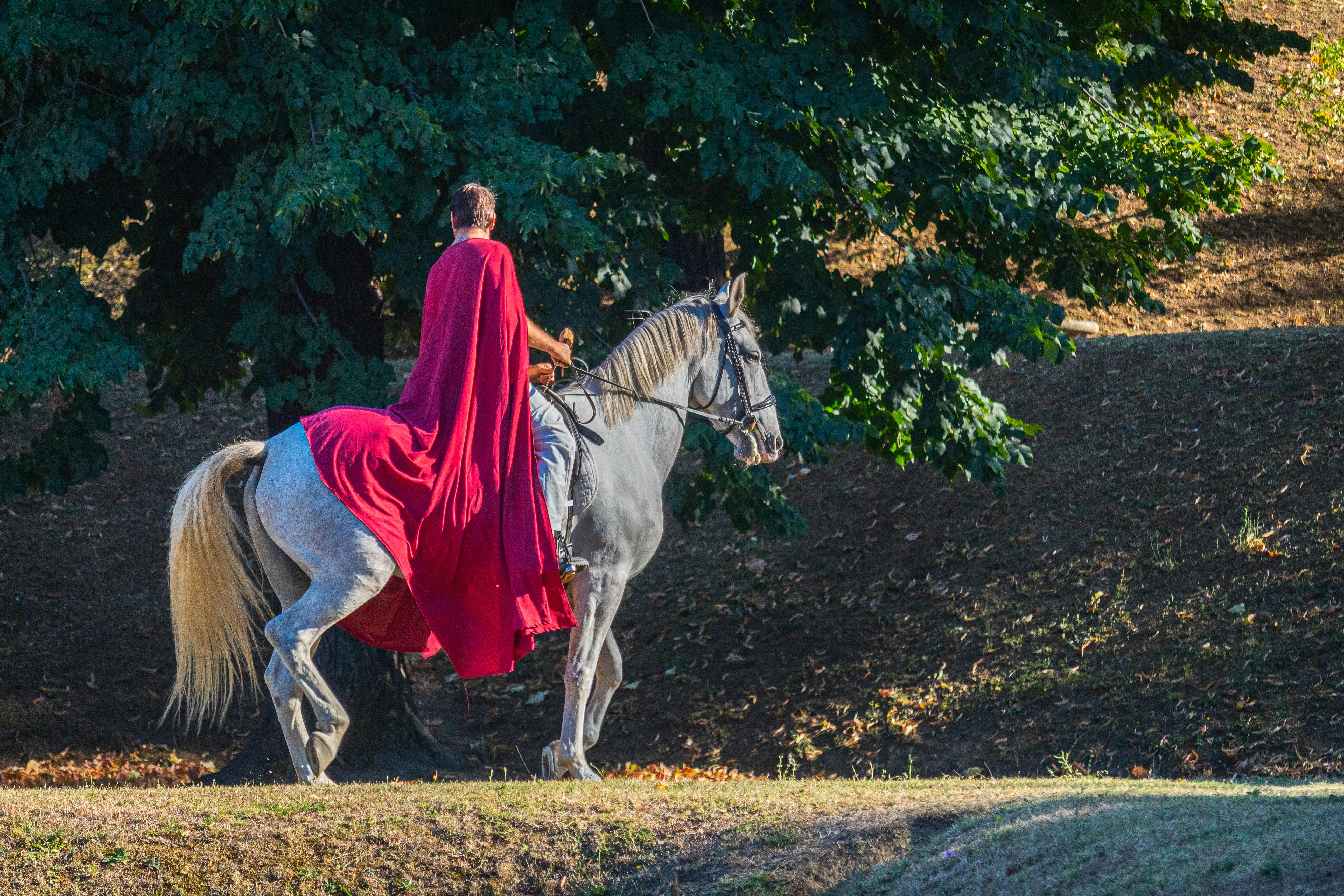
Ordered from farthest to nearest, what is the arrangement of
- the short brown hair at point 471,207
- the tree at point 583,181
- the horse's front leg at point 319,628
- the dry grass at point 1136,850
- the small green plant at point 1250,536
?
the small green plant at point 1250,536 → the tree at point 583,181 → the short brown hair at point 471,207 → the horse's front leg at point 319,628 → the dry grass at point 1136,850

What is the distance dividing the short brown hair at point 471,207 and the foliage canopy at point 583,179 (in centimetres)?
87

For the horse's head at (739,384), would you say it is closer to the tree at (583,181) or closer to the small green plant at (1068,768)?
the tree at (583,181)

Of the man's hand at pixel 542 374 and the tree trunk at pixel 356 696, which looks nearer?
the man's hand at pixel 542 374

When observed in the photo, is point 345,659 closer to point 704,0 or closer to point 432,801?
point 432,801

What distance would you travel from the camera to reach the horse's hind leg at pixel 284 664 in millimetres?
6289

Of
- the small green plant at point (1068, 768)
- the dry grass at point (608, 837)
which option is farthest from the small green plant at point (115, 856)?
the small green plant at point (1068, 768)

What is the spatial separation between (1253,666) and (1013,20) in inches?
199

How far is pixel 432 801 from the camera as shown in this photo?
20.6 ft

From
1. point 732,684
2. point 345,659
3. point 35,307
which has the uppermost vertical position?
point 35,307

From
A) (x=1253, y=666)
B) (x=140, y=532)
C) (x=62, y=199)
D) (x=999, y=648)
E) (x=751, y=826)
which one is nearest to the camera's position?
(x=751, y=826)

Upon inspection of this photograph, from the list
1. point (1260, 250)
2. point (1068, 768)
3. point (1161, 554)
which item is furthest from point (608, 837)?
point (1260, 250)

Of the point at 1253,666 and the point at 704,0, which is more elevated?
the point at 704,0

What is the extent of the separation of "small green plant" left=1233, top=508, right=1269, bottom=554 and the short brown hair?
758 centimetres

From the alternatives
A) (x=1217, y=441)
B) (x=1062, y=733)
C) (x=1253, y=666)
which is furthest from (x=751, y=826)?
(x=1217, y=441)
